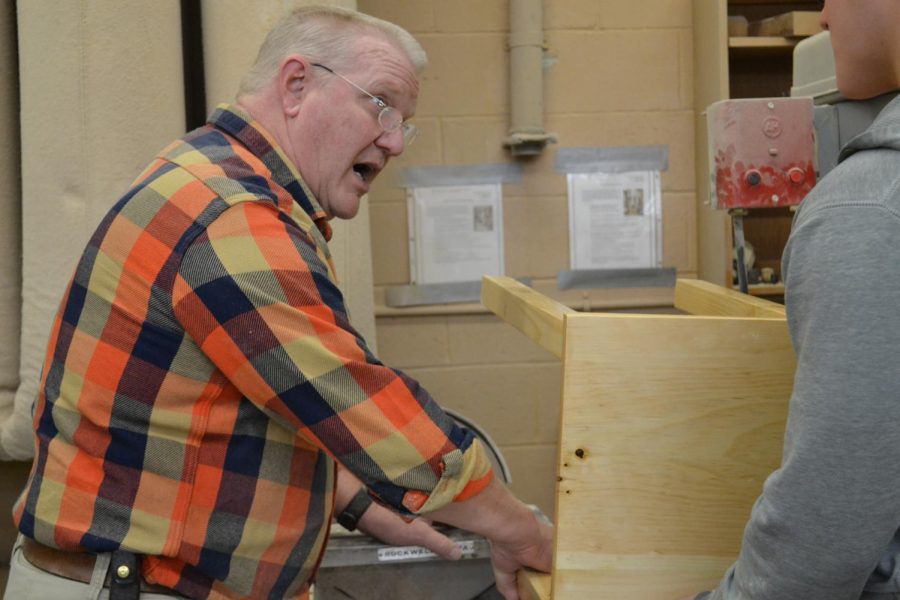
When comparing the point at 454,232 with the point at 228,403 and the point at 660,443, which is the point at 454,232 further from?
the point at 660,443

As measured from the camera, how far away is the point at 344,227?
1.99m

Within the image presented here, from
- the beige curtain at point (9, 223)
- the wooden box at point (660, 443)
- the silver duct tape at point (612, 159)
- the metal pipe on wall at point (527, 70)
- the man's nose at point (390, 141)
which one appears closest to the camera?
the wooden box at point (660, 443)

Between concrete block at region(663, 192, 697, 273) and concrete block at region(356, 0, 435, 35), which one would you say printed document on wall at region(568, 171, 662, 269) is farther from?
concrete block at region(356, 0, 435, 35)

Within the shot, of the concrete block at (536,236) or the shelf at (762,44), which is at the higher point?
the shelf at (762,44)

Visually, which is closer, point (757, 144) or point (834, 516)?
point (834, 516)

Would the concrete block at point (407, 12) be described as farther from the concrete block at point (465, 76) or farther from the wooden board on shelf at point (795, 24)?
the wooden board on shelf at point (795, 24)

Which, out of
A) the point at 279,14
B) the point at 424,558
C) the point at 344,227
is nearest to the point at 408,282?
the point at 344,227

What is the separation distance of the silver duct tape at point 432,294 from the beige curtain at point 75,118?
840mm

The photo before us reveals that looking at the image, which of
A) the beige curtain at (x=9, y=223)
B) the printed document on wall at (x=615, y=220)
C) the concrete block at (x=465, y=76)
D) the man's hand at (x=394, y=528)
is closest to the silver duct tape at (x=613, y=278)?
the printed document on wall at (x=615, y=220)

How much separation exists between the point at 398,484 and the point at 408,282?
159cm

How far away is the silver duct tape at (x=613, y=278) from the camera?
2.62 metres

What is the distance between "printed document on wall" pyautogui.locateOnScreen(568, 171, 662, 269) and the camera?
2615 millimetres

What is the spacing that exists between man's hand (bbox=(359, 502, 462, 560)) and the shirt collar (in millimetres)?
493

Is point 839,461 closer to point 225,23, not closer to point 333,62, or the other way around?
point 333,62
